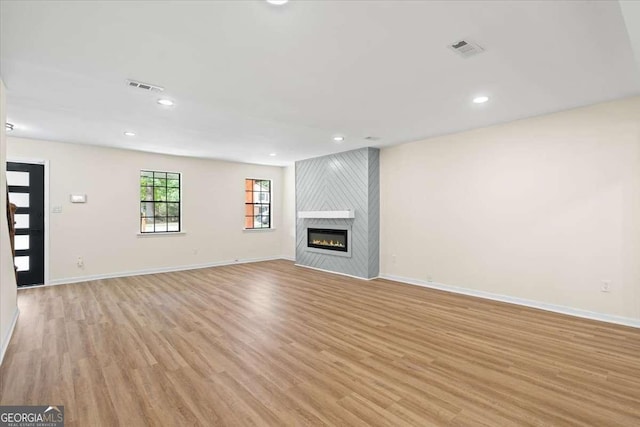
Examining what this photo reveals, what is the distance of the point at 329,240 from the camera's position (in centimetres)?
689

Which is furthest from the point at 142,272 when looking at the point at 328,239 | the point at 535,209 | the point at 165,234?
the point at 535,209

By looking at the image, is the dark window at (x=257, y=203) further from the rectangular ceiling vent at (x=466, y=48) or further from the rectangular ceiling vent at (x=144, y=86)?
the rectangular ceiling vent at (x=466, y=48)

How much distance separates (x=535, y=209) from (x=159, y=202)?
708 centimetres

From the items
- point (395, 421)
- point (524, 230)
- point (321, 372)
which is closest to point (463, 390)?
point (395, 421)

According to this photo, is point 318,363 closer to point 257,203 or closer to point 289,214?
point 289,214

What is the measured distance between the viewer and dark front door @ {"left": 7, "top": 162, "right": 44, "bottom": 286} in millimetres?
5285

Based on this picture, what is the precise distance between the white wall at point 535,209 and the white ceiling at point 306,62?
416 millimetres

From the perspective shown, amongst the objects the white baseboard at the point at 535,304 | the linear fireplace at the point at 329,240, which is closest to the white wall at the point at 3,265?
the linear fireplace at the point at 329,240

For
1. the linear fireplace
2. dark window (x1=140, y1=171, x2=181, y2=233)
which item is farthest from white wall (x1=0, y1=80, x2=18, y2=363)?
the linear fireplace

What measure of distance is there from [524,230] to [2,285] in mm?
6118

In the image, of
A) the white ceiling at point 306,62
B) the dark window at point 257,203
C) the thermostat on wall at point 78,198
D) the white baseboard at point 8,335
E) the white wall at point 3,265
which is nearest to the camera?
the white ceiling at point 306,62

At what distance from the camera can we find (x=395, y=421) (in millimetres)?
1906

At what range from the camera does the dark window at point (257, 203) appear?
325 inches

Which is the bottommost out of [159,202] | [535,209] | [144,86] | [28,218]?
[28,218]
